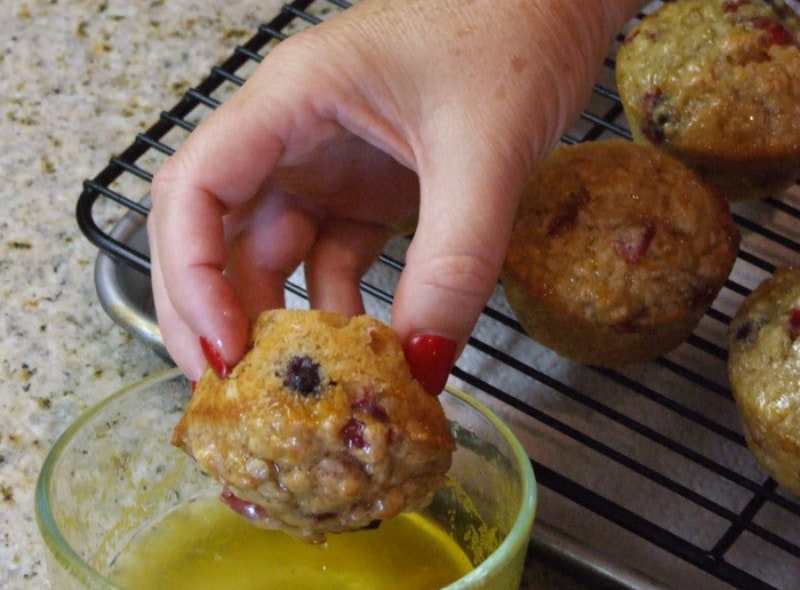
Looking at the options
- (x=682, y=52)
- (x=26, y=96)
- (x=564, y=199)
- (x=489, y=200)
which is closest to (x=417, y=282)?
(x=489, y=200)

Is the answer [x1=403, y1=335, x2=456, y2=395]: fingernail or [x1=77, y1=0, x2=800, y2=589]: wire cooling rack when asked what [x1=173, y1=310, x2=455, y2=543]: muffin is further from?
[x1=77, y1=0, x2=800, y2=589]: wire cooling rack

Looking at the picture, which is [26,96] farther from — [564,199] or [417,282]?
[417,282]

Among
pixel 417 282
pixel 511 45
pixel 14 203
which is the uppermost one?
pixel 511 45

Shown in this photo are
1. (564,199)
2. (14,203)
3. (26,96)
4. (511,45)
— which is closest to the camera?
(511,45)

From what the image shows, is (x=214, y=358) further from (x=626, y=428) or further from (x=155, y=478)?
(x=626, y=428)

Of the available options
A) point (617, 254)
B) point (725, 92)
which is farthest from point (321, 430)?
point (725, 92)

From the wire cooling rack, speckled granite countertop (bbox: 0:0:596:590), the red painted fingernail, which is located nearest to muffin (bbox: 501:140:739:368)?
the wire cooling rack

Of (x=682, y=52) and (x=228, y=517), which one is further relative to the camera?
(x=682, y=52)
